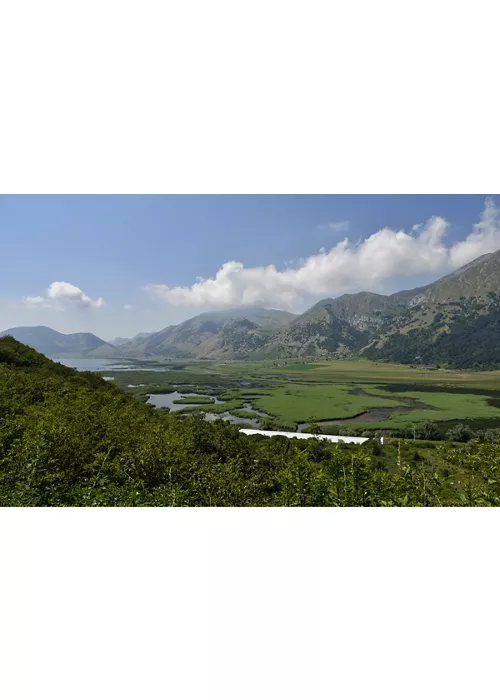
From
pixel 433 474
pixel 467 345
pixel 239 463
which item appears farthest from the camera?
pixel 467 345

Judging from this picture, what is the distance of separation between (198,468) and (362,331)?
5.01 metres

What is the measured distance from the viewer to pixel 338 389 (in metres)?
6.68

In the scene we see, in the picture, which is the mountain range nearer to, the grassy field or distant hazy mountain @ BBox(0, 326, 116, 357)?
distant hazy mountain @ BBox(0, 326, 116, 357)

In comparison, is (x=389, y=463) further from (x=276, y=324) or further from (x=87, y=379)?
(x=87, y=379)

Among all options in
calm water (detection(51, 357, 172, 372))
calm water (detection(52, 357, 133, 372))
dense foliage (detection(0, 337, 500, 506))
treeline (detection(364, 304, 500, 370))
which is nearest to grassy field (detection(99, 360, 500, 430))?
calm water (detection(51, 357, 172, 372))

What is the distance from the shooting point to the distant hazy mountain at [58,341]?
6285mm

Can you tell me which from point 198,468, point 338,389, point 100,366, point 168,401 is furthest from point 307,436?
point 100,366

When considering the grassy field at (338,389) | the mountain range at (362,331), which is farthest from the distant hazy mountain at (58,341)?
the grassy field at (338,389)

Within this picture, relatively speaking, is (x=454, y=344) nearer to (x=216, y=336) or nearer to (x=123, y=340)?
(x=216, y=336)

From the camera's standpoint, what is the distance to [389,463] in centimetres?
471

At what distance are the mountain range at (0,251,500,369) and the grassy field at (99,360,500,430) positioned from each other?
391 mm

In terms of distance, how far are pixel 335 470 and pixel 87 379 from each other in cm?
536
